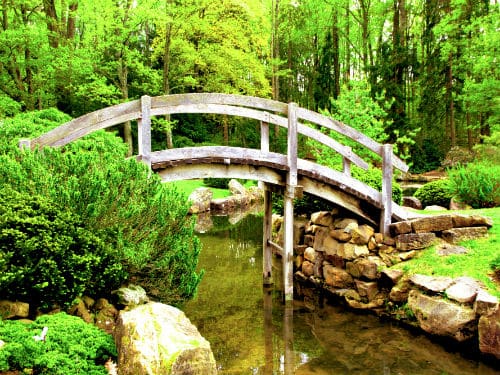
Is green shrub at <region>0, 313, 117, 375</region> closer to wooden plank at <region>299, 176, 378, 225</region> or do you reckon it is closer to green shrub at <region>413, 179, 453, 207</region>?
wooden plank at <region>299, 176, 378, 225</region>

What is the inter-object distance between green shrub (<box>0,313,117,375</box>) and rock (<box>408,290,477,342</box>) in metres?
5.39

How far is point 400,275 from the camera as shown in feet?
29.1

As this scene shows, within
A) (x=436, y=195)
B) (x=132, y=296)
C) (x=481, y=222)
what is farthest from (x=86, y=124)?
(x=436, y=195)

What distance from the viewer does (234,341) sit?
25.6 feet

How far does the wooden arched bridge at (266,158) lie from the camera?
25.0 ft

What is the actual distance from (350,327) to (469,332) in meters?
1.98

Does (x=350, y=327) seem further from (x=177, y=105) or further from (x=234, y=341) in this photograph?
(x=177, y=105)

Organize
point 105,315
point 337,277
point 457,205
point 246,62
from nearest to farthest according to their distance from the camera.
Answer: point 105,315, point 337,277, point 457,205, point 246,62

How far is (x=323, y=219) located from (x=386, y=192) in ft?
5.41

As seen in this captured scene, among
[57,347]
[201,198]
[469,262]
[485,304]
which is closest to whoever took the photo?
[57,347]

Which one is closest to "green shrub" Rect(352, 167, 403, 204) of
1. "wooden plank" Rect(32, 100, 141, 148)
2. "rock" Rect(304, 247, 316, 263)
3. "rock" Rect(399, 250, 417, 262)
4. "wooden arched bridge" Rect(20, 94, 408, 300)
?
"wooden arched bridge" Rect(20, 94, 408, 300)

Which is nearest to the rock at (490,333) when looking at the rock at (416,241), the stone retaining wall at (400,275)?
the stone retaining wall at (400,275)

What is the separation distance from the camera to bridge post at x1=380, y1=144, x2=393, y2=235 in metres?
9.87

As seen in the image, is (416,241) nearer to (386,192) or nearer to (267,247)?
(386,192)
